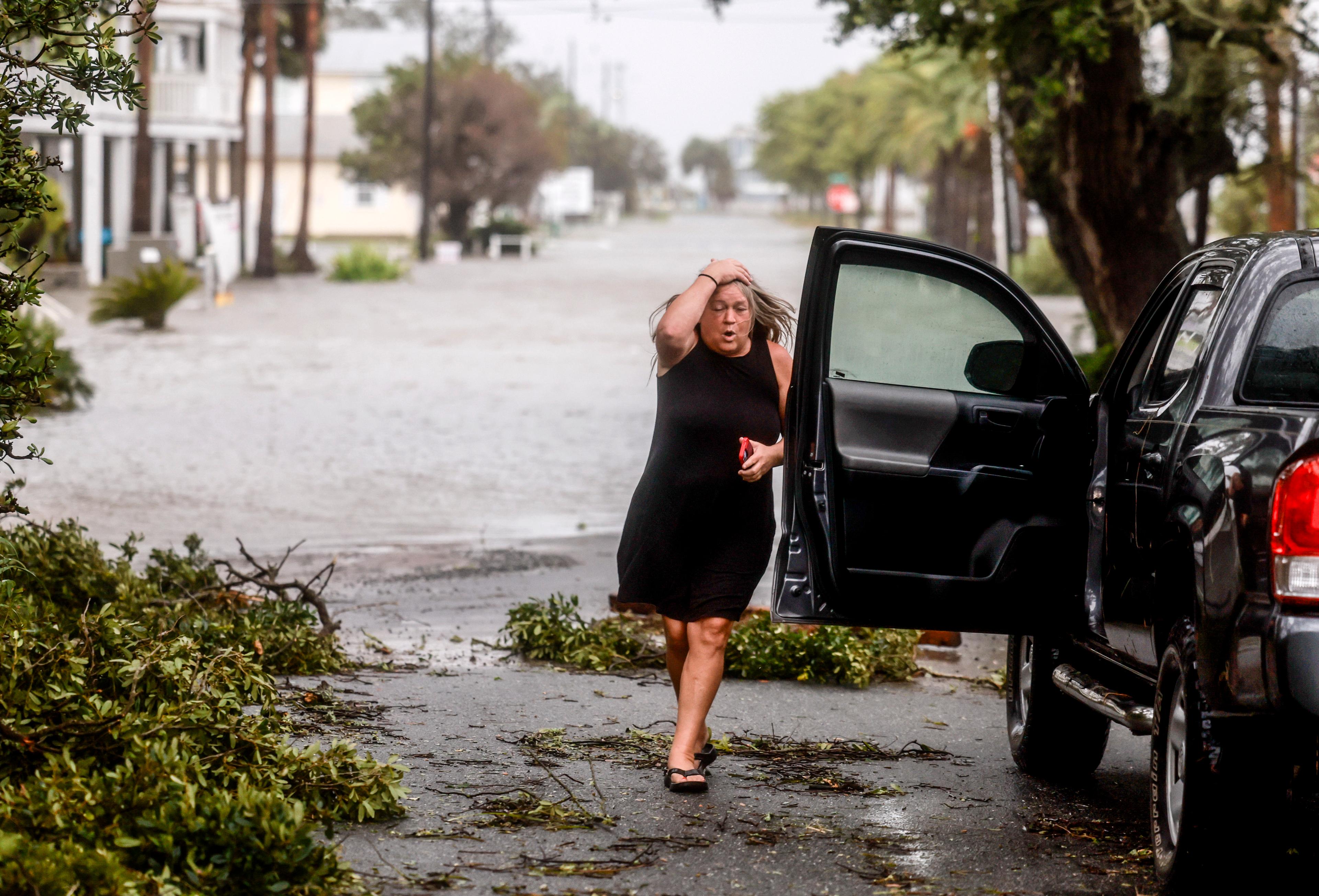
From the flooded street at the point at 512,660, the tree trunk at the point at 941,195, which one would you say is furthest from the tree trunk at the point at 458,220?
the flooded street at the point at 512,660

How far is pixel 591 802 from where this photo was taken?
533 centimetres

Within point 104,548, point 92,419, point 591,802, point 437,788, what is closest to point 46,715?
point 437,788

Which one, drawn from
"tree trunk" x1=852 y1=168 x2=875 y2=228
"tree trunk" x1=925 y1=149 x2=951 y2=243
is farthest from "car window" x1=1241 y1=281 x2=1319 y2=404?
"tree trunk" x1=852 y1=168 x2=875 y2=228

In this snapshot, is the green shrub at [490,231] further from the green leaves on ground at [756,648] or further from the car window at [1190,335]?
the car window at [1190,335]

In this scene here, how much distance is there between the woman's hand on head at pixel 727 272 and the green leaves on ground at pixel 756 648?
2194mm

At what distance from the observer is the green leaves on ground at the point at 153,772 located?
4121 millimetres

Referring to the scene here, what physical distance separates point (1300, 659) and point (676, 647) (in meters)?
2.32

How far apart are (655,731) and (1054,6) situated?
7.14m

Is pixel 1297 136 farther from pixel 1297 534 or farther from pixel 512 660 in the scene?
pixel 1297 534

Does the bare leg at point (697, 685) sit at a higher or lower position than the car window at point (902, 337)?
lower

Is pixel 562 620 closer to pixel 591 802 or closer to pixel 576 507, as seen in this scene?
pixel 591 802

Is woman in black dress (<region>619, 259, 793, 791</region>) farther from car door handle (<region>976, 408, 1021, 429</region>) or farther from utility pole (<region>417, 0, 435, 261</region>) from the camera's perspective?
utility pole (<region>417, 0, 435, 261</region>)

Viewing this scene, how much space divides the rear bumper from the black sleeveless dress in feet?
6.46

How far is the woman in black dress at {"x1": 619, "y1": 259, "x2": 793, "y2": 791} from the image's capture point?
554cm
